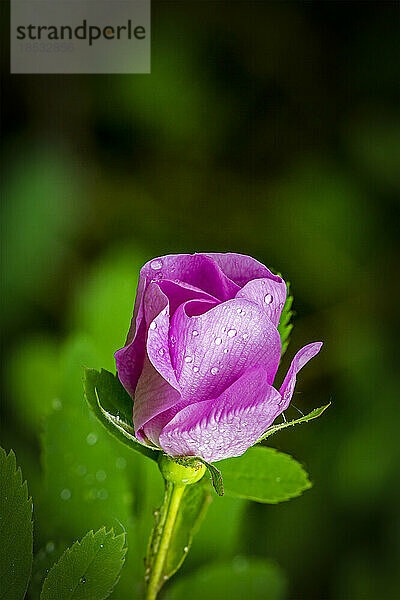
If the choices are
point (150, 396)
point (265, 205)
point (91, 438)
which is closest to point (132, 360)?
point (150, 396)

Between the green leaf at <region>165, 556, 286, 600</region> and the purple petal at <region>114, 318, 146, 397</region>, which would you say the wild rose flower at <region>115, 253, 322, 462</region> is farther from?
the green leaf at <region>165, 556, 286, 600</region>

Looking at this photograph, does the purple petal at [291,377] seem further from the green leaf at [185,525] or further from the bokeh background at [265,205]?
the bokeh background at [265,205]

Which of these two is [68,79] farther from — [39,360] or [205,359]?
[205,359]

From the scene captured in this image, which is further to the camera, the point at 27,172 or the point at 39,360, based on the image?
the point at 27,172

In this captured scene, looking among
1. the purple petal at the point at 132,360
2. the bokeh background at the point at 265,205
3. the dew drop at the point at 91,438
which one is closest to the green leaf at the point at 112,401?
the purple petal at the point at 132,360

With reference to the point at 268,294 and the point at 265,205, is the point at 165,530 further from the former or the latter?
the point at 265,205

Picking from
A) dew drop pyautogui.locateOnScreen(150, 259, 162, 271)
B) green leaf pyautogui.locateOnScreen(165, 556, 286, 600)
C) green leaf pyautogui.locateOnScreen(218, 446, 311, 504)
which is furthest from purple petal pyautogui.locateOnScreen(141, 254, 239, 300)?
green leaf pyautogui.locateOnScreen(165, 556, 286, 600)

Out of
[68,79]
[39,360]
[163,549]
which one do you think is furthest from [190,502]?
[68,79]
